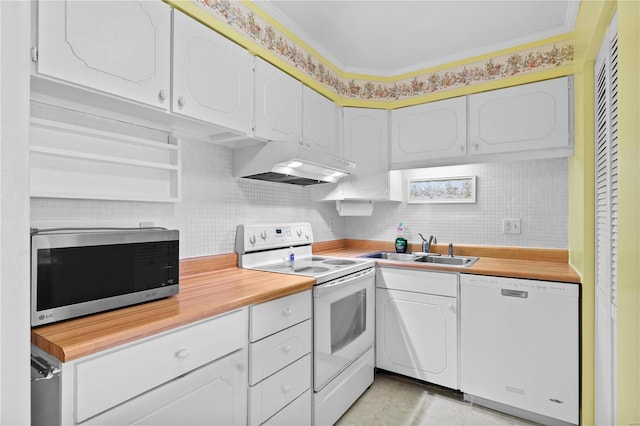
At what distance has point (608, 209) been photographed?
1.42 metres

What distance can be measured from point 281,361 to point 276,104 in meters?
1.45

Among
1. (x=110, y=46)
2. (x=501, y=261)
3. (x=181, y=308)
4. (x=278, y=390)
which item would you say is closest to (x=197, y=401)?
(x=181, y=308)

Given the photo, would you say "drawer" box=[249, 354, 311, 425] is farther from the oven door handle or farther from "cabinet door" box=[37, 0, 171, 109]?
"cabinet door" box=[37, 0, 171, 109]

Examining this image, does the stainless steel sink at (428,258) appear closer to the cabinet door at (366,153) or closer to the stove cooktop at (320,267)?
the stove cooktop at (320,267)

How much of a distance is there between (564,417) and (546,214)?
130cm

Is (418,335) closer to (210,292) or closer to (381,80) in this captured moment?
(210,292)

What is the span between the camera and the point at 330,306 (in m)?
1.96

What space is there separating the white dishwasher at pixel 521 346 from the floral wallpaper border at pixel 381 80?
1.46 metres

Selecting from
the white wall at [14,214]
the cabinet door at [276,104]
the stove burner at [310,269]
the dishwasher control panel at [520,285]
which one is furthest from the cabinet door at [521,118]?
the white wall at [14,214]

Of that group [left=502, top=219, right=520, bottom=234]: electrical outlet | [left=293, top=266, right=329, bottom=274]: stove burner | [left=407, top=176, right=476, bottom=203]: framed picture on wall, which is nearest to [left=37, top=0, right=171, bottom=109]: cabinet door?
[left=293, top=266, right=329, bottom=274]: stove burner

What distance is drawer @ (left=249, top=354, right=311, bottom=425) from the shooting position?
1.47 meters

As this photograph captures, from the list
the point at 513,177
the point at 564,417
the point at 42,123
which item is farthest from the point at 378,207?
the point at 42,123

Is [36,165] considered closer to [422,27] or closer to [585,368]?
[422,27]

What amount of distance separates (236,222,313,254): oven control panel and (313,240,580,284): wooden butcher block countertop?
300 mm
